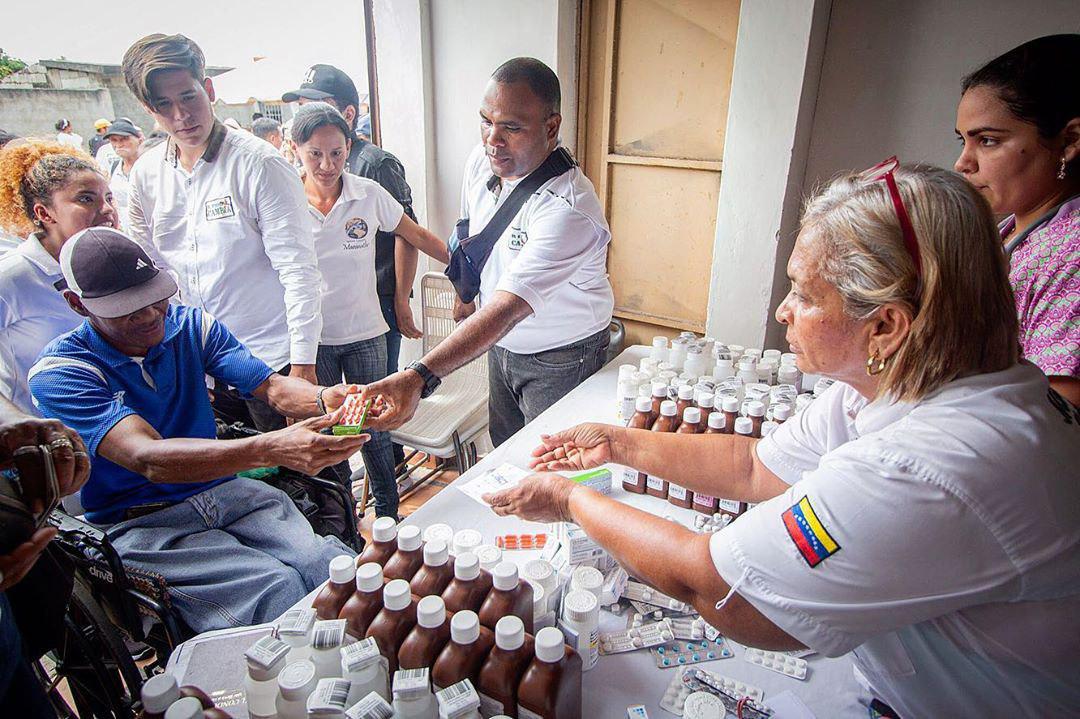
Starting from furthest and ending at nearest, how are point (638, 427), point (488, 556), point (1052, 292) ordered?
point (638, 427) → point (1052, 292) → point (488, 556)

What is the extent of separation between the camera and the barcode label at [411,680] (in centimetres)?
102

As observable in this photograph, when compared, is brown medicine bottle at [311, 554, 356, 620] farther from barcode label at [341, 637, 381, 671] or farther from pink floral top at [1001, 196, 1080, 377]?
pink floral top at [1001, 196, 1080, 377]

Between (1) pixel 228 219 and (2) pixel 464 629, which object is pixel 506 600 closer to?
(2) pixel 464 629

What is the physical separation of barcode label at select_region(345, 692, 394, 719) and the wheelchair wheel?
3.31ft

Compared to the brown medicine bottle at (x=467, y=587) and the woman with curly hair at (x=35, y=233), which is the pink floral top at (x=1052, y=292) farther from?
the woman with curly hair at (x=35, y=233)

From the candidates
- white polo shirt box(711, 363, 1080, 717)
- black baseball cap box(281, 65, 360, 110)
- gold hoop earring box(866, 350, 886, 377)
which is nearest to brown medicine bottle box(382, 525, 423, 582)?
white polo shirt box(711, 363, 1080, 717)

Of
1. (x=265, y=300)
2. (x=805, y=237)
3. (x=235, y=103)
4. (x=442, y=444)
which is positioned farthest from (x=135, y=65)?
(x=235, y=103)

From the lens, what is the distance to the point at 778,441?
1625 mm

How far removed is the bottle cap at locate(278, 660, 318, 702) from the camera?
105 centimetres

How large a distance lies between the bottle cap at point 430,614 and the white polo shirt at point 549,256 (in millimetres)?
1405

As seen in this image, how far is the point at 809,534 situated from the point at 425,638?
71 centimetres

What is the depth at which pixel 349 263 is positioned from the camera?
130 inches

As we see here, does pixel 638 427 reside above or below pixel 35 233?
below

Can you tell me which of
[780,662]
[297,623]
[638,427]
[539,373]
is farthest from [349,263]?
[780,662]
